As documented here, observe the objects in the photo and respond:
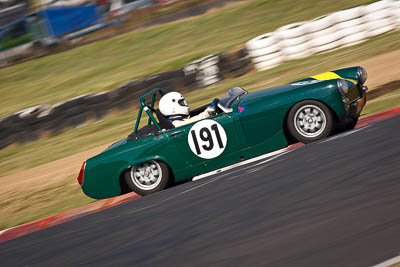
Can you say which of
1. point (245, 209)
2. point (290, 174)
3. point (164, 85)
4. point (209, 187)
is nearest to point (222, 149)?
point (209, 187)

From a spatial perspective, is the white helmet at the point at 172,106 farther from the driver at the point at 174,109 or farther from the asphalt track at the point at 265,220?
the asphalt track at the point at 265,220

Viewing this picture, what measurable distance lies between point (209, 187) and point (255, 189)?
0.86 metres

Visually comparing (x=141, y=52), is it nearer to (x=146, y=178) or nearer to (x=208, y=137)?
(x=146, y=178)

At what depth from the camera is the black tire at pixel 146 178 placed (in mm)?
7125

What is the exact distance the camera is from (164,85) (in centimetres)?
1390

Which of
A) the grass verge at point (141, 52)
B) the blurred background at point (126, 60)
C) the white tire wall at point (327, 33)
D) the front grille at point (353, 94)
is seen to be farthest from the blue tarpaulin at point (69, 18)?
the front grille at point (353, 94)

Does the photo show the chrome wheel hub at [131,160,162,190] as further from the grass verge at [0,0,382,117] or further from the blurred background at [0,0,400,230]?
the grass verge at [0,0,382,117]

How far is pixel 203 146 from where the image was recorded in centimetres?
683

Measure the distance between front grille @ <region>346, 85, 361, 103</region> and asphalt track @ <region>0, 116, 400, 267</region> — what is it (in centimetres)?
37

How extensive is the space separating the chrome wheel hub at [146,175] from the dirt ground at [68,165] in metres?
3.01

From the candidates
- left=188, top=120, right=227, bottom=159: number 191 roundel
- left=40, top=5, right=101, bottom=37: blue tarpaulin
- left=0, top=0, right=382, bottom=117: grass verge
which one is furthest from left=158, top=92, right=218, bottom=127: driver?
left=40, top=5, right=101, bottom=37: blue tarpaulin

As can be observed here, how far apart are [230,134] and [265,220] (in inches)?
84.1

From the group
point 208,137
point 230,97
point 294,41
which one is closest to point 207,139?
point 208,137

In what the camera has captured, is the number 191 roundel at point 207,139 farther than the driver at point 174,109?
No
